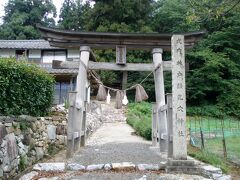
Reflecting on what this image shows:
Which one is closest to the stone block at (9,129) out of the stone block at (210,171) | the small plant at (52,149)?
the small plant at (52,149)

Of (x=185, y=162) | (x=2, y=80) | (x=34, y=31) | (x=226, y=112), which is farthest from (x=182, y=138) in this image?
(x=34, y=31)

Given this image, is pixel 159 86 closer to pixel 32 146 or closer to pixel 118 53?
pixel 118 53

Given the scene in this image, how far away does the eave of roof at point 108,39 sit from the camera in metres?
10.8

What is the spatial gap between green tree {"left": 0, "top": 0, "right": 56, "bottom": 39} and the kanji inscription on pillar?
33.8 metres

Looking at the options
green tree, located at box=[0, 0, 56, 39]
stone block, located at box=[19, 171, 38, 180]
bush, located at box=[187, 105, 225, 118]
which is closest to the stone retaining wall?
stone block, located at box=[19, 171, 38, 180]

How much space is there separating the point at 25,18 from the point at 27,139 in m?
37.6

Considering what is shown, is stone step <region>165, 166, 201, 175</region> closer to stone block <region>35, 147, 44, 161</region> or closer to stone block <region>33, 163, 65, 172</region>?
stone block <region>33, 163, 65, 172</region>

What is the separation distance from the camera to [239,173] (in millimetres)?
7938

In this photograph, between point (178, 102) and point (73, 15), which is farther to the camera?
point (73, 15)

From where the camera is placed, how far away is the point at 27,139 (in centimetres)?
788

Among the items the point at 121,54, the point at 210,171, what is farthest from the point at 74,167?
the point at 121,54

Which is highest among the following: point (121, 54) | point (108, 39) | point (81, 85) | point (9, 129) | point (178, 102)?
point (108, 39)

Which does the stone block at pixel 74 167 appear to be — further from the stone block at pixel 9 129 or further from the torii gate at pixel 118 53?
the torii gate at pixel 118 53

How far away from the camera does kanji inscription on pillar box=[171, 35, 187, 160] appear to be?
771 cm
